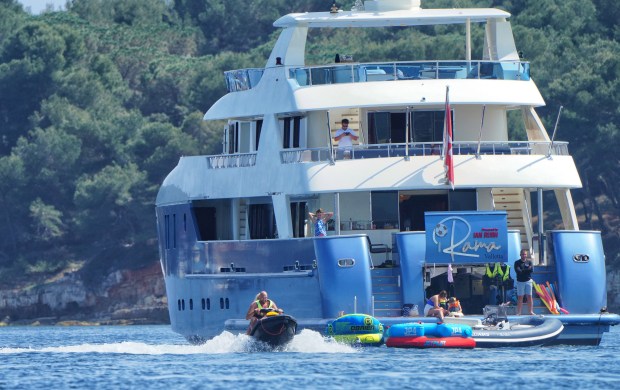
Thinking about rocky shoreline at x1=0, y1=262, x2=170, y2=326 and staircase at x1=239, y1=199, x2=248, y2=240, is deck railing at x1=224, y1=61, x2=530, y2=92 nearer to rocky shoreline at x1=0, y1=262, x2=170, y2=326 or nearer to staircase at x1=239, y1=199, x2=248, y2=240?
staircase at x1=239, y1=199, x2=248, y2=240

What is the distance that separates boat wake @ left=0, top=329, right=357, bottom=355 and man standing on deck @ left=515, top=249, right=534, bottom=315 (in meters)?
3.42

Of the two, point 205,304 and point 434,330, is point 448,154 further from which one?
point 205,304

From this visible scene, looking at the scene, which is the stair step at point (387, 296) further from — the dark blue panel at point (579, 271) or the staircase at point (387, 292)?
the dark blue panel at point (579, 271)

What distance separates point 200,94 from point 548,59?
17067 mm

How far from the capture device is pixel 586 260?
36.1 metres

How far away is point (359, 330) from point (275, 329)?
166 centimetres

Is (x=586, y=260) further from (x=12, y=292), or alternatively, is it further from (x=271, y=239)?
(x=12, y=292)

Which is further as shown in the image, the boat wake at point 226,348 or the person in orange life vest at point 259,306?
the person in orange life vest at point 259,306

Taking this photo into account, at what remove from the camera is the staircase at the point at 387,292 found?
35688 millimetres

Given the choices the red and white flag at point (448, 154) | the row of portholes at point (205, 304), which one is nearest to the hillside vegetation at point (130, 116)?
the row of portholes at point (205, 304)

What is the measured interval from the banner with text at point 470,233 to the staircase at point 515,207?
3.49m

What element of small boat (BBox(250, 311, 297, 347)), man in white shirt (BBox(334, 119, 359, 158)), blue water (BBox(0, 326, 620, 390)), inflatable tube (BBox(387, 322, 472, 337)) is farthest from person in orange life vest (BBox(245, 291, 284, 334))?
man in white shirt (BBox(334, 119, 359, 158))

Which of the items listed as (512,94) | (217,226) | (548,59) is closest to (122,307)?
(548,59)

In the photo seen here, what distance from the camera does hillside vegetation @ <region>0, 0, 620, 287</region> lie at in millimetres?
69875
